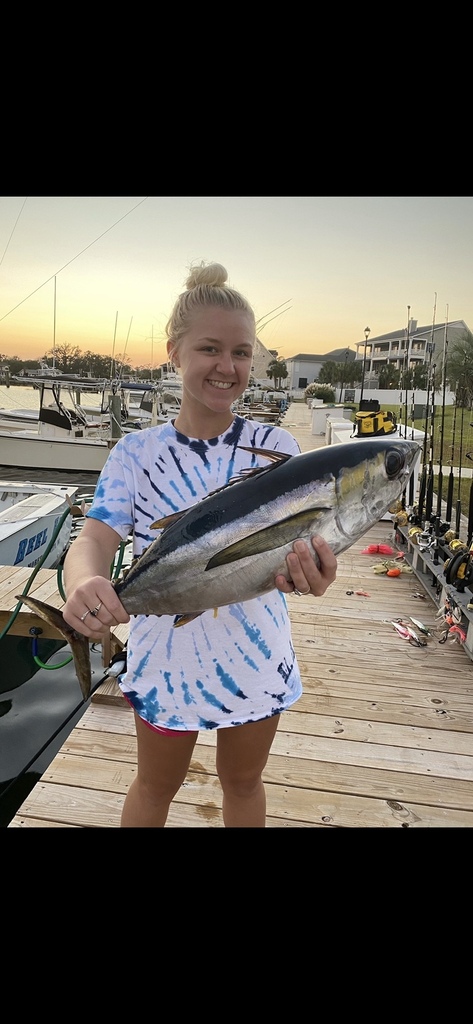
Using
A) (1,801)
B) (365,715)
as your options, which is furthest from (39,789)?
(365,715)

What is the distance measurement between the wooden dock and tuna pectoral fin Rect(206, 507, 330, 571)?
1.60m

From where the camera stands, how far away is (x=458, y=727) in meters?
3.21

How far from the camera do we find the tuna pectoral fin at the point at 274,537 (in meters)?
1.41

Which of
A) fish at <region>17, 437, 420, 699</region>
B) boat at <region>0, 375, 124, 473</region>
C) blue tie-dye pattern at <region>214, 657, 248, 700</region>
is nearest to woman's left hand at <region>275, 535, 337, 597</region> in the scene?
fish at <region>17, 437, 420, 699</region>

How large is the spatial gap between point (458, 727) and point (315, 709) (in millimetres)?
825

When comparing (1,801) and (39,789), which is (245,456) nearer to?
(39,789)

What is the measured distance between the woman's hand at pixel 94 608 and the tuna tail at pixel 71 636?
0.67ft

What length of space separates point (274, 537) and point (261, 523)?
0.17 feet

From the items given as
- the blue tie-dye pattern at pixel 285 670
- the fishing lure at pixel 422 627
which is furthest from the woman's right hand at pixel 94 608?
the fishing lure at pixel 422 627

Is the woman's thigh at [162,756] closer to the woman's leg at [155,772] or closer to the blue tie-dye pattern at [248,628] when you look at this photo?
the woman's leg at [155,772]

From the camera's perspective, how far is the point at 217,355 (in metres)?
1.48

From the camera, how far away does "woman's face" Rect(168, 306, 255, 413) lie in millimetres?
1470

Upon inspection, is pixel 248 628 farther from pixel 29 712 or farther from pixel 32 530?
pixel 32 530

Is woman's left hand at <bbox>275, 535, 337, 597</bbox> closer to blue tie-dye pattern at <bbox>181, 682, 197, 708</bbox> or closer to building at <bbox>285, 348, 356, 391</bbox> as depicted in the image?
blue tie-dye pattern at <bbox>181, 682, 197, 708</bbox>
